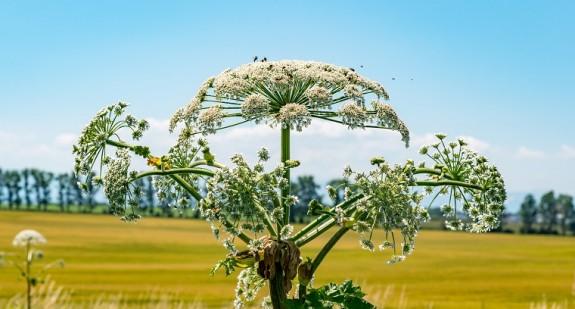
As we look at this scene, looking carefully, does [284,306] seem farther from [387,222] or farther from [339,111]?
[339,111]

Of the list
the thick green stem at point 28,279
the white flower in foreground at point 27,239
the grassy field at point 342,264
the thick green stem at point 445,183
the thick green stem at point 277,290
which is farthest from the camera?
the grassy field at point 342,264

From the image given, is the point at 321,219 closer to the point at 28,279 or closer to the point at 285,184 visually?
the point at 285,184

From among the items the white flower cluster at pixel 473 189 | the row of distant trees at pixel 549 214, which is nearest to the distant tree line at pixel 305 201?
the row of distant trees at pixel 549 214

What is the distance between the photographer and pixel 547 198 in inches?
5005

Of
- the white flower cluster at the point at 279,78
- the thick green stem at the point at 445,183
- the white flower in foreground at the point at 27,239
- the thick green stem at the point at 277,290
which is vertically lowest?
the thick green stem at the point at 277,290

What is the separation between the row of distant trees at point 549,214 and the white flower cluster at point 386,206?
126 meters

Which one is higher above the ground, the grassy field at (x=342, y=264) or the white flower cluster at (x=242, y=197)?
the white flower cluster at (x=242, y=197)

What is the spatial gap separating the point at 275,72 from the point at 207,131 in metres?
0.67

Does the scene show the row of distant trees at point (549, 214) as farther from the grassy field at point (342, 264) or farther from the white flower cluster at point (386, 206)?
the white flower cluster at point (386, 206)

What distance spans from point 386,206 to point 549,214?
439 feet

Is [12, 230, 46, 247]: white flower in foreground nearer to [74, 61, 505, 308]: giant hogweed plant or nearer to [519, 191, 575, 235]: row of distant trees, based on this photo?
[74, 61, 505, 308]: giant hogweed plant

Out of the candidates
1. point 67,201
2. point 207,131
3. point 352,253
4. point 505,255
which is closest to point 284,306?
point 207,131

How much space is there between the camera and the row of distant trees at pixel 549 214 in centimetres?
12712

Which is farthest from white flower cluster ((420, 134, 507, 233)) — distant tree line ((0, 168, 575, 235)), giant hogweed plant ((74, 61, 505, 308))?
distant tree line ((0, 168, 575, 235))
